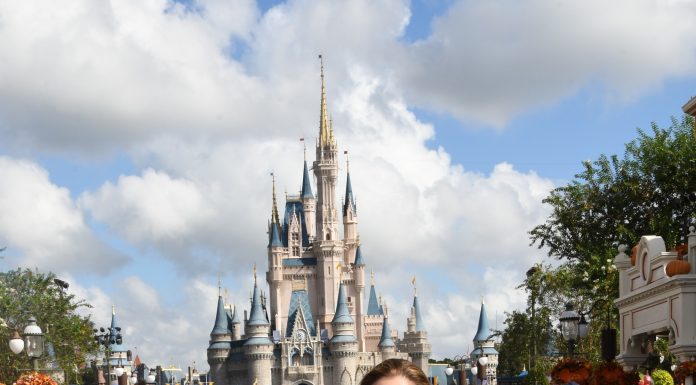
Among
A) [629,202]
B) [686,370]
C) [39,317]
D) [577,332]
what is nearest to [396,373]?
[686,370]

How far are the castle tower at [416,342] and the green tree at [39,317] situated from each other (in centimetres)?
12851

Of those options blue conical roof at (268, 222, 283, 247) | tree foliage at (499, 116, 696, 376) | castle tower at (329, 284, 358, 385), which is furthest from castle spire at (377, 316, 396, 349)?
tree foliage at (499, 116, 696, 376)

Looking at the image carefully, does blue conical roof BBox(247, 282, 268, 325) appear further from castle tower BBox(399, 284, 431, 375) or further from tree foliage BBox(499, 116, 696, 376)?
tree foliage BBox(499, 116, 696, 376)

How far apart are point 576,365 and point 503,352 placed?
39.8 metres

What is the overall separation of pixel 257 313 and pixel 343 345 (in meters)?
12.0

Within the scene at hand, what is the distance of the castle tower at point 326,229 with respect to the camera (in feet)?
605

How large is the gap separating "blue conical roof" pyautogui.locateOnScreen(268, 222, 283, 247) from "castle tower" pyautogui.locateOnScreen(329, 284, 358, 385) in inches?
554

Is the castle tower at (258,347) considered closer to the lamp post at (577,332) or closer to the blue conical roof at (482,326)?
the blue conical roof at (482,326)

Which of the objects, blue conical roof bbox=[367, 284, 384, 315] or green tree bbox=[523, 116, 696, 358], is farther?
blue conical roof bbox=[367, 284, 384, 315]

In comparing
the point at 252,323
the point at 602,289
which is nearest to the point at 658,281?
the point at 602,289

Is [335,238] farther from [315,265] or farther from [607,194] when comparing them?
[607,194]

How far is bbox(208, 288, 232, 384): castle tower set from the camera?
180 metres

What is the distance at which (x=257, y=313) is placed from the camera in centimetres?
17700

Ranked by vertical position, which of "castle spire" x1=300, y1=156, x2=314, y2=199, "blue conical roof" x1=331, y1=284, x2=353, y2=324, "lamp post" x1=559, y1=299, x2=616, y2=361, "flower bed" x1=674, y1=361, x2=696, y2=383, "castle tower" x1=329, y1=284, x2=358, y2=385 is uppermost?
"castle spire" x1=300, y1=156, x2=314, y2=199
